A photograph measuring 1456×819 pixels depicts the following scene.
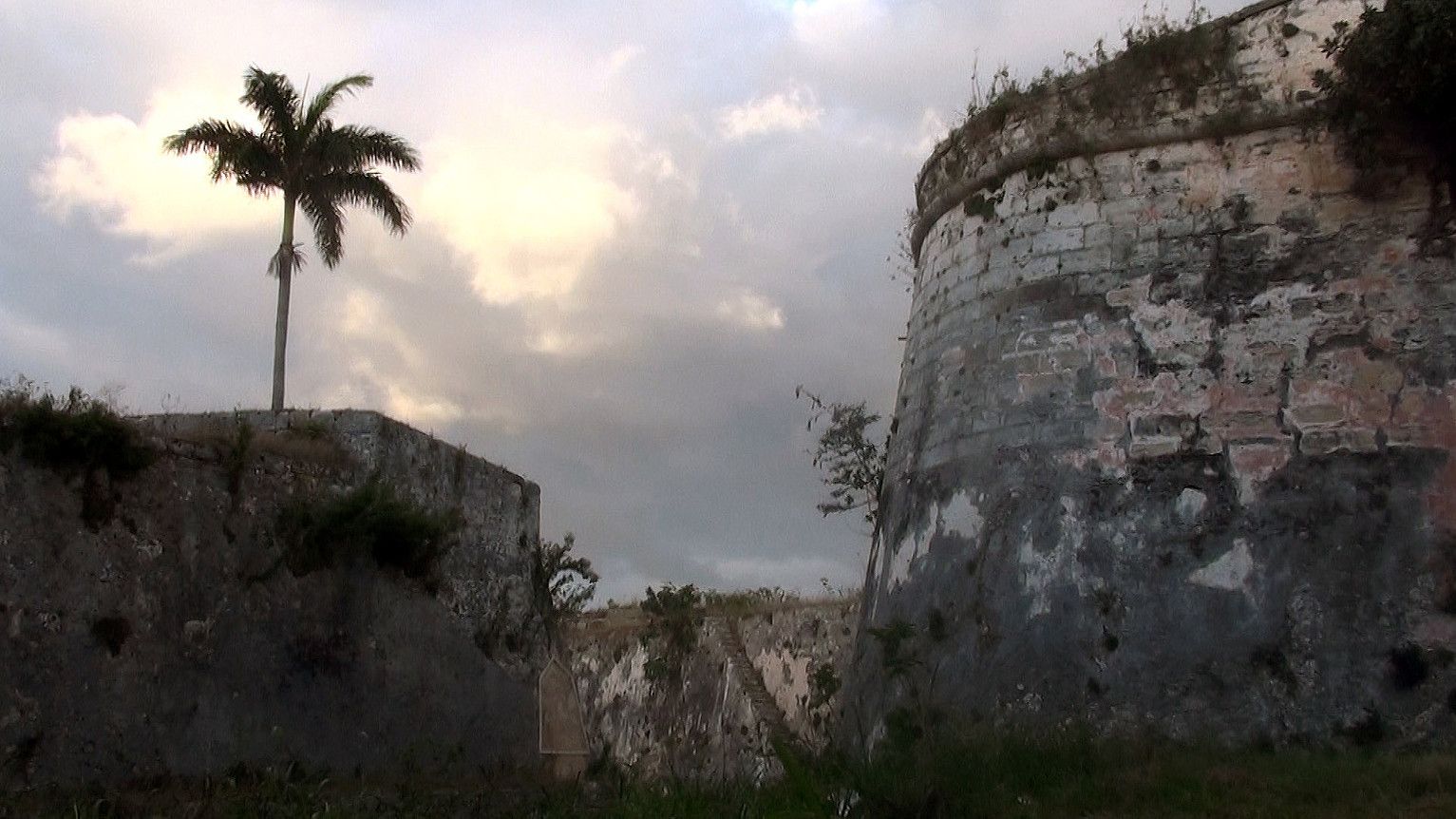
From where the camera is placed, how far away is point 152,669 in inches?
374

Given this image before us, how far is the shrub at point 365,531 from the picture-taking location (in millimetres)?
11117

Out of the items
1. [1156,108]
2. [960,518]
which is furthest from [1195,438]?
[1156,108]

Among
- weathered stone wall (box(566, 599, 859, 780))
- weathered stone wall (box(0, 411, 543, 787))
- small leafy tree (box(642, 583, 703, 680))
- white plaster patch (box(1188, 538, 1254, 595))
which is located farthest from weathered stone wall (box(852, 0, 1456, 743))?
small leafy tree (box(642, 583, 703, 680))

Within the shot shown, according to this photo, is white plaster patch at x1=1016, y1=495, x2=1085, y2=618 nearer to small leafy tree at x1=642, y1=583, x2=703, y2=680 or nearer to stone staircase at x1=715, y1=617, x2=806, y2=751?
stone staircase at x1=715, y1=617, x2=806, y2=751

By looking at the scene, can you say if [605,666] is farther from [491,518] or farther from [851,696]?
[851,696]

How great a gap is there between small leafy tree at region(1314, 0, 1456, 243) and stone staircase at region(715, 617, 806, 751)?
9719 mm

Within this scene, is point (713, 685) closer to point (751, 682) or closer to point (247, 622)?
point (751, 682)

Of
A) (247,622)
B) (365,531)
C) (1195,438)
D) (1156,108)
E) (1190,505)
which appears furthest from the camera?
(365,531)

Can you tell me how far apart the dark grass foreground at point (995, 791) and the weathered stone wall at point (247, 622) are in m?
0.78

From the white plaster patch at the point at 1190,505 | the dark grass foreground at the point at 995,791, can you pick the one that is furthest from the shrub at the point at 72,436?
the white plaster patch at the point at 1190,505

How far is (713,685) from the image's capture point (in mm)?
18172

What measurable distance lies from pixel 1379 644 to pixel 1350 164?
3.17 metres

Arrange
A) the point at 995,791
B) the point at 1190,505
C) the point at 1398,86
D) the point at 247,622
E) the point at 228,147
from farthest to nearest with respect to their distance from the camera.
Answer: the point at 228,147 → the point at 247,622 → the point at 1190,505 → the point at 1398,86 → the point at 995,791

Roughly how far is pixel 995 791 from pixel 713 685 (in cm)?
1155
